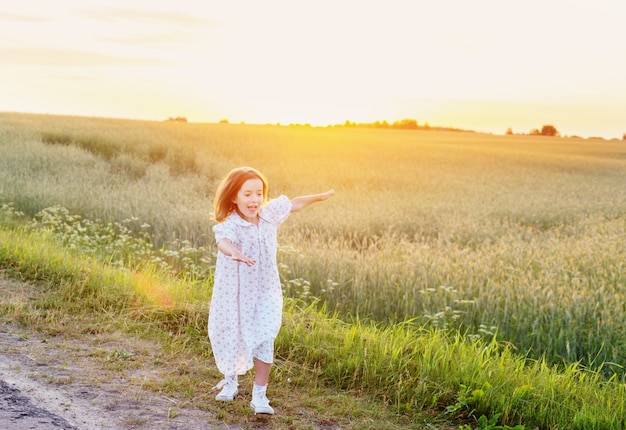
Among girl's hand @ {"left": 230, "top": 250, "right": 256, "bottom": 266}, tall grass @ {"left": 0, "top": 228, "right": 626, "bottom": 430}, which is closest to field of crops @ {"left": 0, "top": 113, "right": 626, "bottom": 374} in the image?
tall grass @ {"left": 0, "top": 228, "right": 626, "bottom": 430}

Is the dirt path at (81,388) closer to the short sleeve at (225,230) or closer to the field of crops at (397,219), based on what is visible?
the short sleeve at (225,230)

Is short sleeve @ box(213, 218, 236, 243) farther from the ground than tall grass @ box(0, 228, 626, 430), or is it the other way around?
short sleeve @ box(213, 218, 236, 243)

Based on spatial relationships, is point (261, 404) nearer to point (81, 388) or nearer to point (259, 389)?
point (259, 389)

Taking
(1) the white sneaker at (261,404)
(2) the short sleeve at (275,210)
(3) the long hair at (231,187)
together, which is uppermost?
(3) the long hair at (231,187)

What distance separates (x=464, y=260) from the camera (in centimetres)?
920

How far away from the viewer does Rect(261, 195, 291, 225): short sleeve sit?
466 cm

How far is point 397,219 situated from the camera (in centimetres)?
1475

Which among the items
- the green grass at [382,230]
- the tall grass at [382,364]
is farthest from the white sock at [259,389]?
the green grass at [382,230]

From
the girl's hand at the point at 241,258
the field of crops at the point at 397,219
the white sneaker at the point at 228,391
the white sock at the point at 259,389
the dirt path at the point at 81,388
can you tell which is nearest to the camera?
the girl's hand at the point at 241,258

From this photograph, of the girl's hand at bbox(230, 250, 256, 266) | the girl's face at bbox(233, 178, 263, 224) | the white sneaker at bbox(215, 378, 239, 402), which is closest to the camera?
the girl's hand at bbox(230, 250, 256, 266)

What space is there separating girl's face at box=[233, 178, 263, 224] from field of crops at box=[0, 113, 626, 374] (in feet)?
9.44

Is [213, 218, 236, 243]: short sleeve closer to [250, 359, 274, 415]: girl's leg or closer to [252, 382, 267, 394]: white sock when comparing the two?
[250, 359, 274, 415]: girl's leg

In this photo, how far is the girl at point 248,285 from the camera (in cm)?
457

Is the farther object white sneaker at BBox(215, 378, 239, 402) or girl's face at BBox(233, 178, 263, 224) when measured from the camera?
white sneaker at BBox(215, 378, 239, 402)
